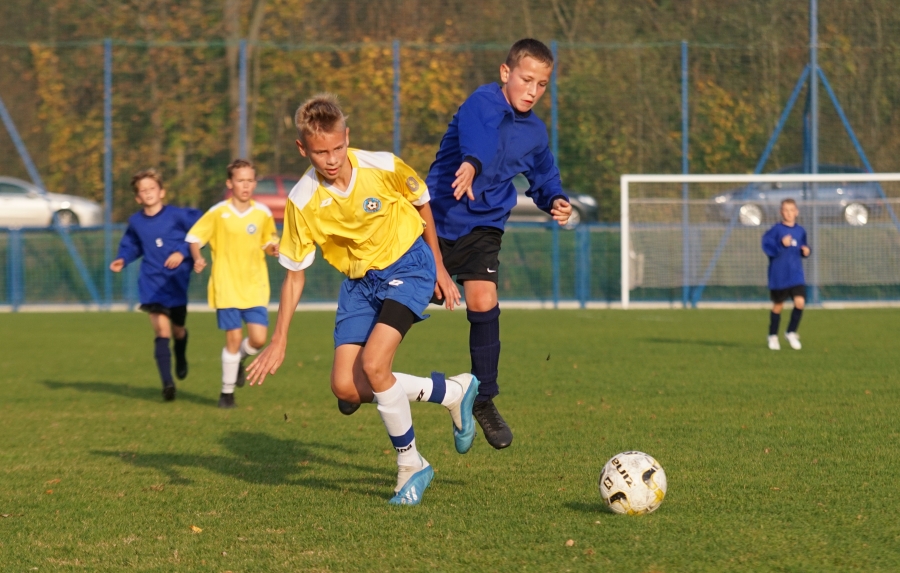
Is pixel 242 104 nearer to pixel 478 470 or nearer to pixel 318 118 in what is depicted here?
pixel 478 470

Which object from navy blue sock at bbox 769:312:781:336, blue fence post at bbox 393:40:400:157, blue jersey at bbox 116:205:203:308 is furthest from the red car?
blue jersey at bbox 116:205:203:308

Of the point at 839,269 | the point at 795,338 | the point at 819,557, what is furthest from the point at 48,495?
the point at 839,269

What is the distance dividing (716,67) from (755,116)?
1.15 meters

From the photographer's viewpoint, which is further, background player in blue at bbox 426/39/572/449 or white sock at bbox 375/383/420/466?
background player in blue at bbox 426/39/572/449

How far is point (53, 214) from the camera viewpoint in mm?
21047

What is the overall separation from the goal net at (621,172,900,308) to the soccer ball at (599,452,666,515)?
1426 cm

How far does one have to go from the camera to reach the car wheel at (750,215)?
19641mm

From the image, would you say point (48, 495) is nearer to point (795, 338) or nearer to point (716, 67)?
point (795, 338)

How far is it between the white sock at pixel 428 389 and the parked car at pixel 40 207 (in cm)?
1646

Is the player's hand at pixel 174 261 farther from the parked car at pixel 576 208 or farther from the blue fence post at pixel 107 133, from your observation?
the blue fence post at pixel 107 133

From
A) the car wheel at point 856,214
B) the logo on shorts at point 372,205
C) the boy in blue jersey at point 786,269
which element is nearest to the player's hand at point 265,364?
the logo on shorts at point 372,205

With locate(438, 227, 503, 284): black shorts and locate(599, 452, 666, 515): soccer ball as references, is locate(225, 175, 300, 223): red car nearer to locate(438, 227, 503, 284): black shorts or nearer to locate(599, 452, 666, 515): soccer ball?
locate(438, 227, 503, 284): black shorts

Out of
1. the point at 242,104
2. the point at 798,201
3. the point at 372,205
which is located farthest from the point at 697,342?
the point at 242,104

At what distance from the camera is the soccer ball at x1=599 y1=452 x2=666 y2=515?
16.0ft
